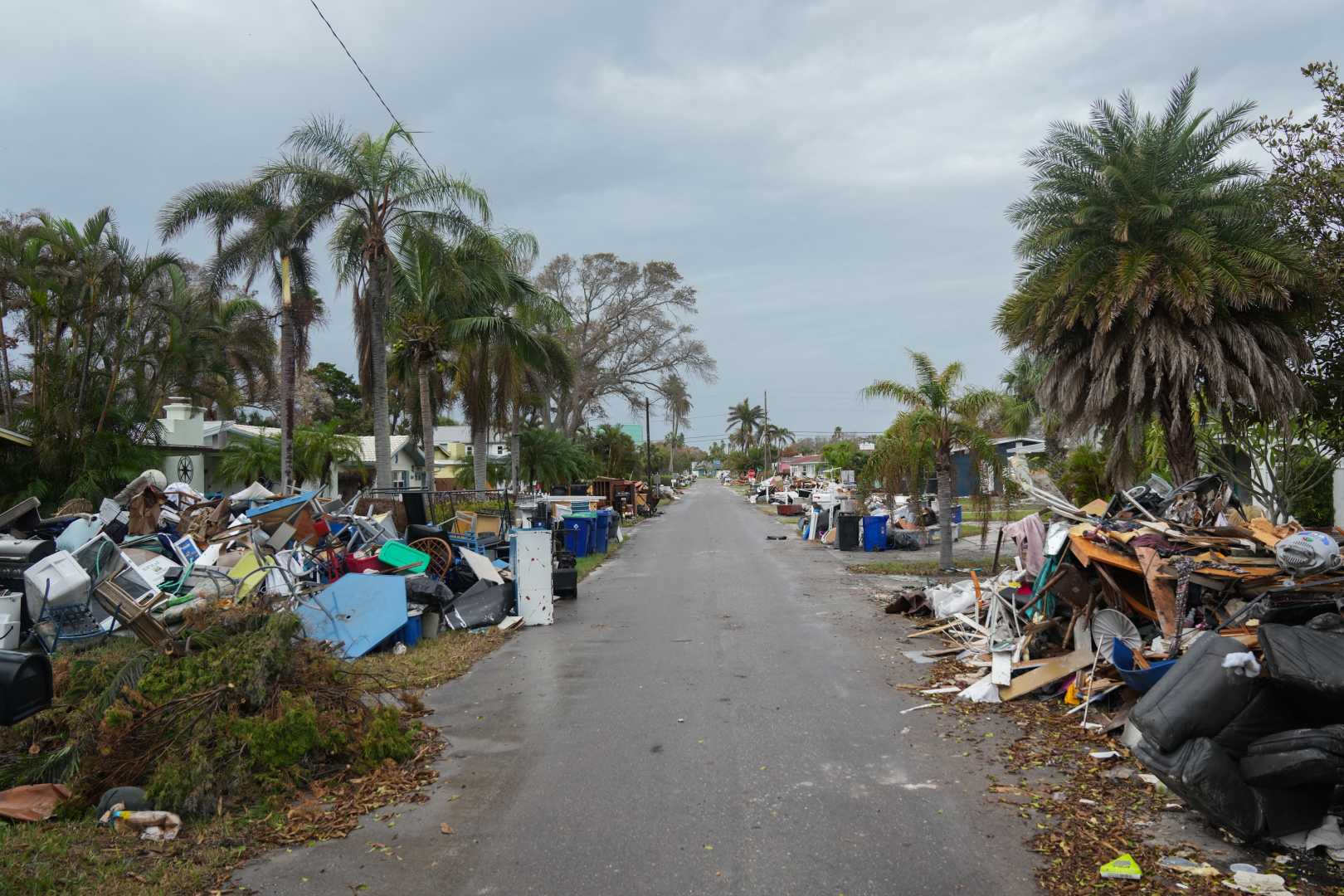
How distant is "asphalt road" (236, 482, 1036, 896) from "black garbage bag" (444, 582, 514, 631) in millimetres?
1352

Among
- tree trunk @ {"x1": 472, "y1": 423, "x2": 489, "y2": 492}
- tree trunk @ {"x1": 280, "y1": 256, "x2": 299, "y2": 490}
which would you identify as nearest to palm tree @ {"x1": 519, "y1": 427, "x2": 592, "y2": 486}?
tree trunk @ {"x1": 472, "y1": 423, "x2": 489, "y2": 492}

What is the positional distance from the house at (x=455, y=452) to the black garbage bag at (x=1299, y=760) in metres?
44.8

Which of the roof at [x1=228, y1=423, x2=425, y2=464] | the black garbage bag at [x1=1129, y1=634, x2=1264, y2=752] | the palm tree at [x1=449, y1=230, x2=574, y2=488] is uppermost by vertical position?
the palm tree at [x1=449, y1=230, x2=574, y2=488]

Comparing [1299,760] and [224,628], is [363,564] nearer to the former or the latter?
[224,628]

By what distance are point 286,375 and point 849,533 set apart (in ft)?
48.1

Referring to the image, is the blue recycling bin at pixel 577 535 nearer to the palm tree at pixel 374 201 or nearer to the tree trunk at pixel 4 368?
the palm tree at pixel 374 201

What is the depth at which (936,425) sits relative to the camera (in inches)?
727

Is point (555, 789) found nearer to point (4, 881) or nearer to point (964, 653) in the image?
point (4, 881)

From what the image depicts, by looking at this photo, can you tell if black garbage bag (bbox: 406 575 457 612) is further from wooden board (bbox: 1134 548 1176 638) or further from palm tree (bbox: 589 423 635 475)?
palm tree (bbox: 589 423 635 475)

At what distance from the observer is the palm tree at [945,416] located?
18219 mm

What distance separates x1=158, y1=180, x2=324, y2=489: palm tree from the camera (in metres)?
20.0

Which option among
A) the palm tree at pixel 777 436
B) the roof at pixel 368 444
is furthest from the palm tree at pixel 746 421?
the roof at pixel 368 444

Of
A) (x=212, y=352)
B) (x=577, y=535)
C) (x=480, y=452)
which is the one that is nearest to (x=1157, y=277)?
(x=577, y=535)

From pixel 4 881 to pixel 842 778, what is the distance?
4.49m
